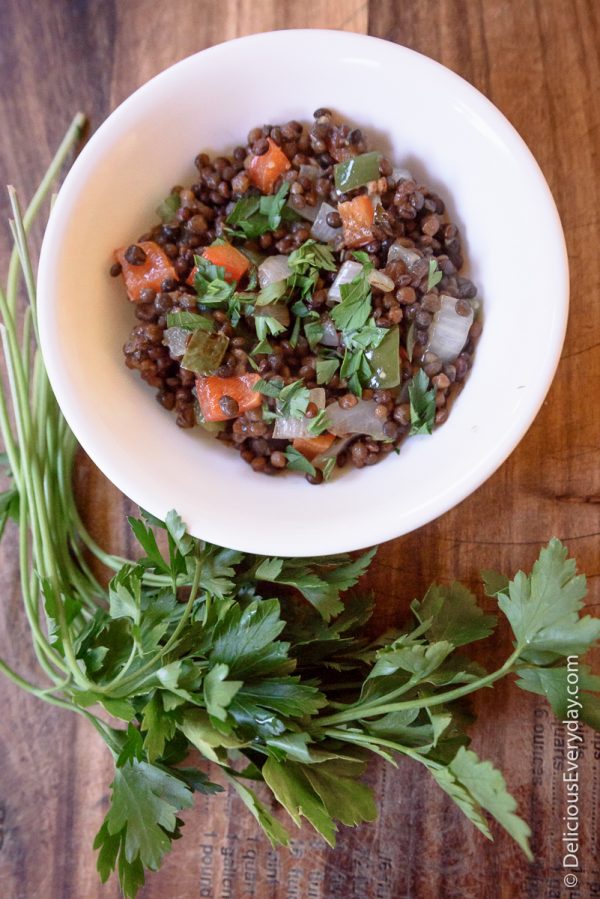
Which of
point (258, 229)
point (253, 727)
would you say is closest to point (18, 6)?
point (258, 229)

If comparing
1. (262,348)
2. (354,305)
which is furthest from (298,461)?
(354,305)

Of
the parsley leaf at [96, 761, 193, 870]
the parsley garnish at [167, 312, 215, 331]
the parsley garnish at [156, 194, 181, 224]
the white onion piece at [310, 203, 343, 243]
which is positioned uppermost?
the parsley garnish at [156, 194, 181, 224]

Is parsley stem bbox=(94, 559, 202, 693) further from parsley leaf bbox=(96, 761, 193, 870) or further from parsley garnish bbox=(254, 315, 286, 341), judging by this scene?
parsley garnish bbox=(254, 315, 286, 341)

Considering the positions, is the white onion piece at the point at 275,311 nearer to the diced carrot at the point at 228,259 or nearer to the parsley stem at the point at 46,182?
the diced carrot at the point at 228,259

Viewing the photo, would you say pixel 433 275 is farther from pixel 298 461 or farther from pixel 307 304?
pixel 298 461

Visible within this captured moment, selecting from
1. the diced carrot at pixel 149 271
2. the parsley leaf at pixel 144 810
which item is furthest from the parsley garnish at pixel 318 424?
the parsley leaf at pixel 144 810

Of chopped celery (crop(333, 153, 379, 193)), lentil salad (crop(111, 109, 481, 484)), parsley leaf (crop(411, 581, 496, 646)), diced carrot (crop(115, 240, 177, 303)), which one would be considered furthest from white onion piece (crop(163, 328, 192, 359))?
parsley leaf (crop(411, 581, 496, 646))
